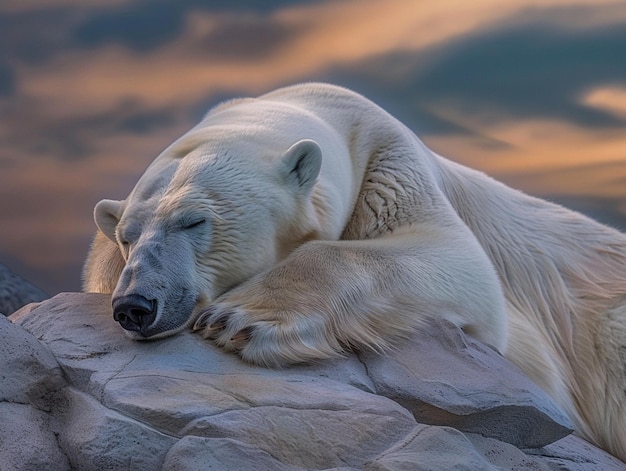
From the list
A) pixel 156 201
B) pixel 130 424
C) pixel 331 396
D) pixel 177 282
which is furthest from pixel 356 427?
pixel 156 201

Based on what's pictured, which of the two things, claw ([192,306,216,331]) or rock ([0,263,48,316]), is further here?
rock ([0,263,48,316])

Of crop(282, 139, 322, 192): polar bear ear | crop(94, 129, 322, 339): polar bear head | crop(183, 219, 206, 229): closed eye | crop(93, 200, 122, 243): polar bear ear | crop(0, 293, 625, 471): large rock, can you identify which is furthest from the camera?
crop(93, 200, 122, 243): polar bear ear

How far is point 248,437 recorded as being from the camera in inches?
117

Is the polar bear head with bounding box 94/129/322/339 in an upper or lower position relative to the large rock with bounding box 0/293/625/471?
upper

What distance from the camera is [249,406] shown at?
10.2 ft

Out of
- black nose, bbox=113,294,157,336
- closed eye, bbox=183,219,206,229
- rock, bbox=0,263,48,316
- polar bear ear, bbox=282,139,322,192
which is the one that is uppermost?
polar bear ear, bbox=282,139,322,192

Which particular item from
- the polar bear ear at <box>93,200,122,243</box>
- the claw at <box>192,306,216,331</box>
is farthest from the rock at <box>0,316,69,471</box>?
the polar bear ear at <box>93,200,122,243</box>

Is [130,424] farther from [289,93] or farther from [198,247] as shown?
[289,93]

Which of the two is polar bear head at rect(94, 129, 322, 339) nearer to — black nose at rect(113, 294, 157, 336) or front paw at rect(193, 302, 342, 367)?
black nose at rect(113, 294, 157, 336)

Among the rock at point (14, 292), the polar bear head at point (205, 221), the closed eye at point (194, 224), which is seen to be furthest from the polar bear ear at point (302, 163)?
the rock at point (14, 292)

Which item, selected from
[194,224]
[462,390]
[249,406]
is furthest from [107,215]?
[462,390]

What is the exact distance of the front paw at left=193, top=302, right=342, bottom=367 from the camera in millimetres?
3506

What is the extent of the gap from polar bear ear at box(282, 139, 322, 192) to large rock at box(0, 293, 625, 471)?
2.88ft

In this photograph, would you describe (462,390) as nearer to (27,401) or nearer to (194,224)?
(194,224)
